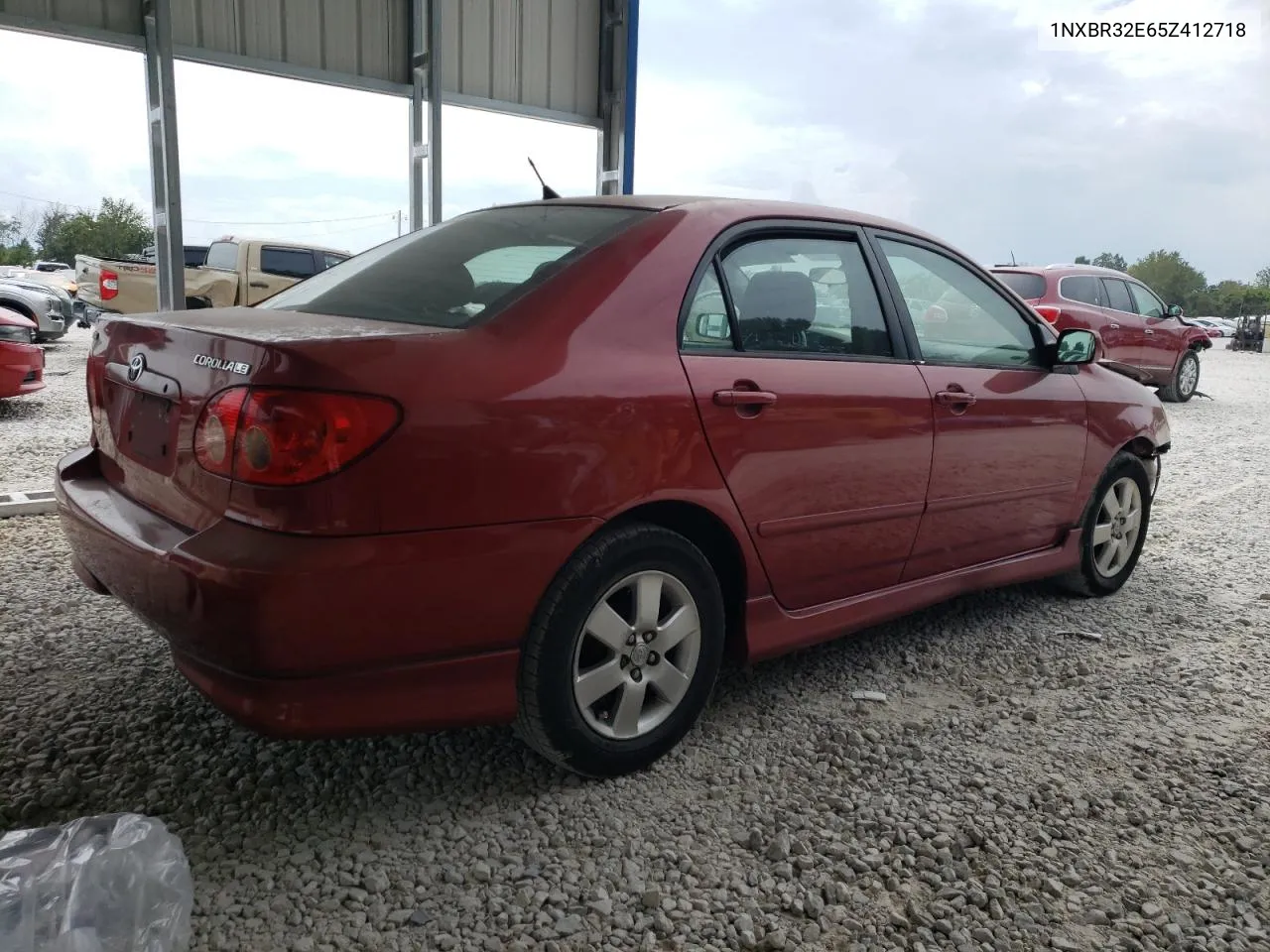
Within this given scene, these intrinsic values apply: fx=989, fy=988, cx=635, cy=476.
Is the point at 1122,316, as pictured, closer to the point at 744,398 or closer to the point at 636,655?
the point at 744,398

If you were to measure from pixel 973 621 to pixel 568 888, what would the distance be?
8.01 feet

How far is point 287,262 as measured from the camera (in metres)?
15.1

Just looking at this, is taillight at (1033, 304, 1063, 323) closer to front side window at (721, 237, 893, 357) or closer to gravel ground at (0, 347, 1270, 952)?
gravel ground at (0, 347, 1270, 952)

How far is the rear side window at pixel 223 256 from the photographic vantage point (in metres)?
14.8

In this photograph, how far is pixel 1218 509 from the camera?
646cm

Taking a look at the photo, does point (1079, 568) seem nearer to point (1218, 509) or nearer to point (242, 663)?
point (1218, 509)

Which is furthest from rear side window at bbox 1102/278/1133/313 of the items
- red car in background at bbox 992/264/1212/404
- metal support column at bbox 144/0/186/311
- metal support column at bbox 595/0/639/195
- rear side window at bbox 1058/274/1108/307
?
metal support column at bbox 144/0/186/311

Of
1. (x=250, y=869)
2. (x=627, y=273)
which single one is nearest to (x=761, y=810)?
(x=250, y=869)

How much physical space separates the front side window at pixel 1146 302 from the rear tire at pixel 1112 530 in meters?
9.73

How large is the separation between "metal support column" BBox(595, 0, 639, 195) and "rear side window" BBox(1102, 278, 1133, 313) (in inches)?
275

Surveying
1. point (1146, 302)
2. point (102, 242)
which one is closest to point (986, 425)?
point (1146, 302)

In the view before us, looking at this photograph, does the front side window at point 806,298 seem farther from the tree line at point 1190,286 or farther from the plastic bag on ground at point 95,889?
the tree line at point 1190,286

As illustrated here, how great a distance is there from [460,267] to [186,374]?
2.66 ft

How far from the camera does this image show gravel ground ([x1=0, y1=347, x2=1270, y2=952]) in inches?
81.4
